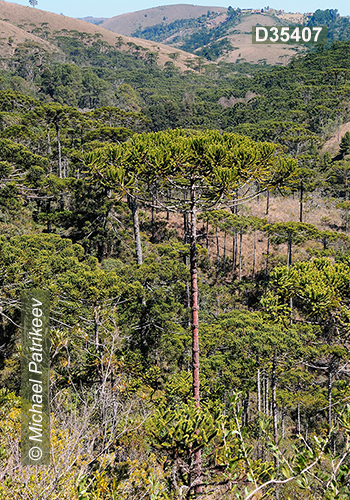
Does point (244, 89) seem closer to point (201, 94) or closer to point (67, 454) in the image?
point (201, 94)

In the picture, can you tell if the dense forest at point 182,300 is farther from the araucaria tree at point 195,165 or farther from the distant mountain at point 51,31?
the distant mountain at point 51,31

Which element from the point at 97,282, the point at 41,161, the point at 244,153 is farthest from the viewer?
the point at 41,161

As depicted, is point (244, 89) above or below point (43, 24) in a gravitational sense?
below

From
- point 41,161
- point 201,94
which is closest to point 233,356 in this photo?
point 41,161

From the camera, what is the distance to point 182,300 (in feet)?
60.7

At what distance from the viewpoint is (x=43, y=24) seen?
11781cm

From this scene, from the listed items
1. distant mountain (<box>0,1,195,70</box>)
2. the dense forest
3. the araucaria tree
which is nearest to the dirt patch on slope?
the dense forest

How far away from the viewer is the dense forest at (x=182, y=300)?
382cm

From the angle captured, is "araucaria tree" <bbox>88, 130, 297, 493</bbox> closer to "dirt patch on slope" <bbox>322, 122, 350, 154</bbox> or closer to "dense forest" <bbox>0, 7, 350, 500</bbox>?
"dense forest" <bbox>0, 7, 350, 500</bbox>

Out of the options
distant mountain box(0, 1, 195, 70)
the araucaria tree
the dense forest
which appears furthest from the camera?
distant mountain box(0, 1, 195, 70)

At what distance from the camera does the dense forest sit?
3816mm

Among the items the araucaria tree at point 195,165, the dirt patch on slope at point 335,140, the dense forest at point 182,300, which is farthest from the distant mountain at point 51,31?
the araucaria tree at point 195,165

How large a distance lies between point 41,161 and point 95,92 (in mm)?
60512

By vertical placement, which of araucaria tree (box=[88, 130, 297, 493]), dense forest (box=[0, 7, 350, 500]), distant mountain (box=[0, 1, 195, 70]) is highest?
distant mountain (box=[0, 1, 195, 70])
